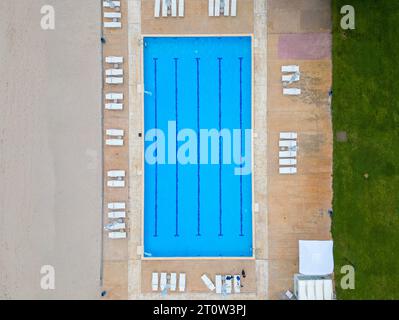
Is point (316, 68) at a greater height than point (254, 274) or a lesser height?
greater

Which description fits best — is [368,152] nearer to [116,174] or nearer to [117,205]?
[116,174]

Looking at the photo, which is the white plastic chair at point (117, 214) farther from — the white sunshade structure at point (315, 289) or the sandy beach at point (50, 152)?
the white sunshade structure at point (315, 289)

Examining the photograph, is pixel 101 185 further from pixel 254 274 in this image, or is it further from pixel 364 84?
pixel 364 84

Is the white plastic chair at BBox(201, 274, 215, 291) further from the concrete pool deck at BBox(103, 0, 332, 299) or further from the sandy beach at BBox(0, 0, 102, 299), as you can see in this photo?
the sandy beach at BBox(0, 0, 102, 299)

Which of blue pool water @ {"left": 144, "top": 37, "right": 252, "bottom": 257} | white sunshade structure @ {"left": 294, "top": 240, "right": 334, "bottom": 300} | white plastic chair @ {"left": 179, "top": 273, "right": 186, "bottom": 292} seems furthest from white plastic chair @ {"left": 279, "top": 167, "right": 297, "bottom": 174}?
white plastic chair @ {"left": 179, "top": 273, "right": 186, "bottom": 292}
